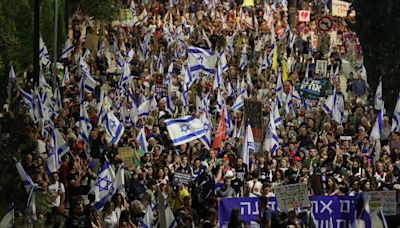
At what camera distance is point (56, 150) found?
22734 mm

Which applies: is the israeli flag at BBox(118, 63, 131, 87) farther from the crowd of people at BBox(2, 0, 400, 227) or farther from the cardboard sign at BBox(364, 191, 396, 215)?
the cardboard sign at BBox(364, 191, 396, 215)

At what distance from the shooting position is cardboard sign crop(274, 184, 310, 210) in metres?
19.2

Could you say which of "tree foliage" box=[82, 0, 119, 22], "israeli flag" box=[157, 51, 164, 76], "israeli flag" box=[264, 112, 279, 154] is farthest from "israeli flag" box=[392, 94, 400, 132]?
"tree foliage" box=[82, 0, 119, 22]

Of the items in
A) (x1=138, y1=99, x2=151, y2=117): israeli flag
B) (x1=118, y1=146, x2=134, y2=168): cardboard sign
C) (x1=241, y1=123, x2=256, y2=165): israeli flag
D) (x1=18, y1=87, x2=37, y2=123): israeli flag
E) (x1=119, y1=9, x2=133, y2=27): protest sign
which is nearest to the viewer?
(x1=118, y1=146, x2=134, y2=168): cardboard sign

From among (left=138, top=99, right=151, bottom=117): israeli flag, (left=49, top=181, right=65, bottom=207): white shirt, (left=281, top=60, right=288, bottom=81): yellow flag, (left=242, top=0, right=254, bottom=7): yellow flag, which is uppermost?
(left=49, top=181, right=65, bottom=207): white shirt

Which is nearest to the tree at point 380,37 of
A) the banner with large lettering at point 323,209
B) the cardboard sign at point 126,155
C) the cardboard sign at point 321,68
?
the cardboard sign at point 321,68

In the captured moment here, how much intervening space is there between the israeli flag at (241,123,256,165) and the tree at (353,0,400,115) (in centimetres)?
846

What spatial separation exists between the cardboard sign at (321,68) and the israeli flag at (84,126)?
13.1 meters

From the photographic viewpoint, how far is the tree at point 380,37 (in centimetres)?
3294

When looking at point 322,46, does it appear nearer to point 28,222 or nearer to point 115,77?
point 115,77

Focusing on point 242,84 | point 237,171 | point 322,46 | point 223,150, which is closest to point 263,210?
point 237,171

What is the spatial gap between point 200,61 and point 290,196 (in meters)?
15.2

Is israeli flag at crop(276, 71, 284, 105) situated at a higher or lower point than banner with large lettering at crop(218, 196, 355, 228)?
lower

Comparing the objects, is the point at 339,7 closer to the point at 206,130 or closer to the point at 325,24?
the point at 325,24
